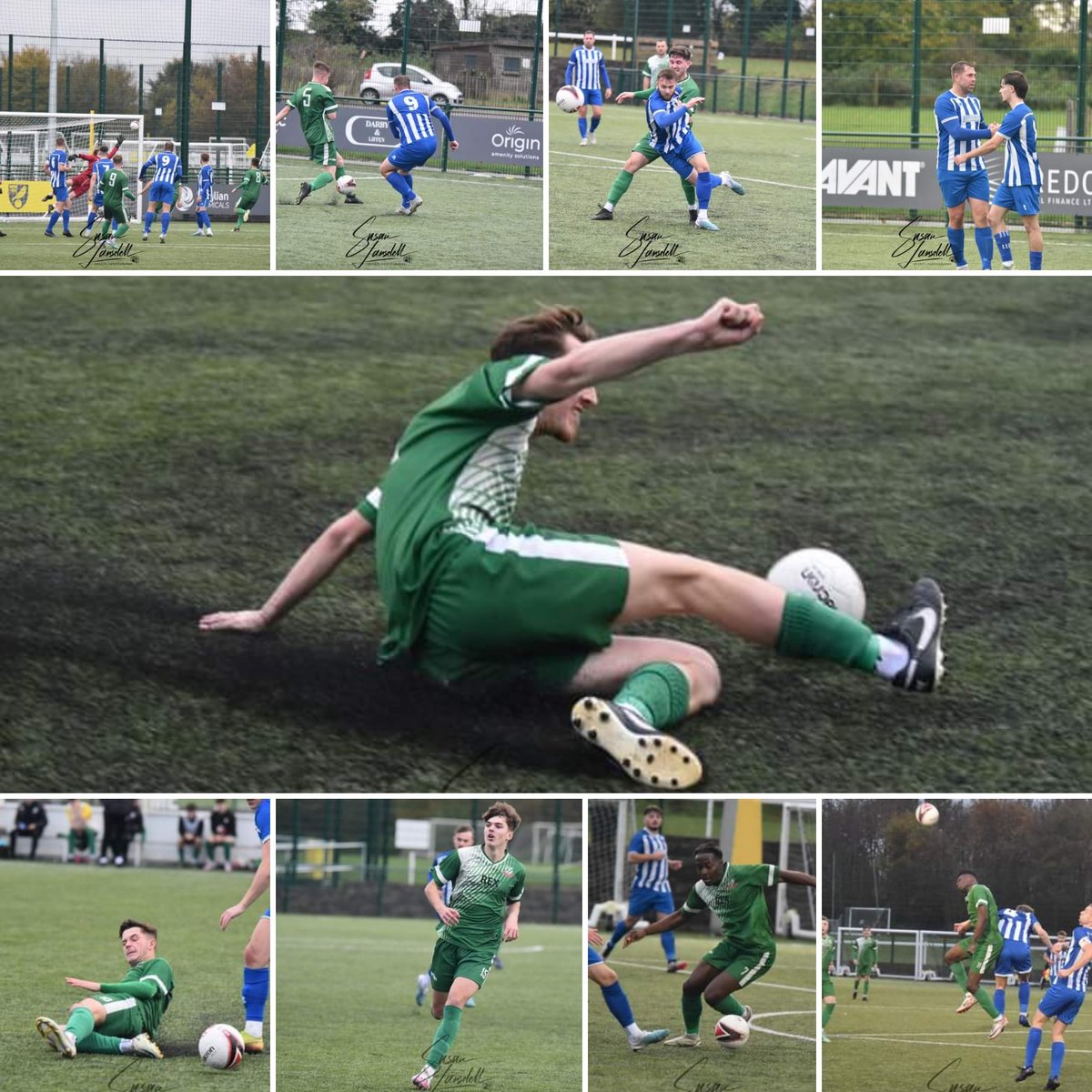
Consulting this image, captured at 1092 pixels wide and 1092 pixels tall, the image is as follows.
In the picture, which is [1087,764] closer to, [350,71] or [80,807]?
[80,807]

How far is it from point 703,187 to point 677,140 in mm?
379

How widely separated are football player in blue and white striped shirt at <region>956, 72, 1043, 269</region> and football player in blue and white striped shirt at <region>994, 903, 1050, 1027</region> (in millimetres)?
6763

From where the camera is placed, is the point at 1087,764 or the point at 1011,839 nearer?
the point at 1011,839

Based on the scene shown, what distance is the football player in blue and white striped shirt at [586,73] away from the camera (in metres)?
12.2

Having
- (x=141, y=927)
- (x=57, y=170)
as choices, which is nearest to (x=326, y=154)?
(x=57, y=170)

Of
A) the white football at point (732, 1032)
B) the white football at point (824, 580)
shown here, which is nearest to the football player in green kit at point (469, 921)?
the white football at point (732, 1032)

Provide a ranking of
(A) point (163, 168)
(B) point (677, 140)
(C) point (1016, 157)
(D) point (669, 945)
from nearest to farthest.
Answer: (D) point (669, 945)
(C) point (1016, 157)
(B) point (677, 140)
(A) point (163, 168)

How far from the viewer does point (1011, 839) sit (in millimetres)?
4199

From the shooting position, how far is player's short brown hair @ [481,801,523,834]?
4367mm

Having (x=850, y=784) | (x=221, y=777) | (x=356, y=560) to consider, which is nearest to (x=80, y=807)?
(x=221, y=777)

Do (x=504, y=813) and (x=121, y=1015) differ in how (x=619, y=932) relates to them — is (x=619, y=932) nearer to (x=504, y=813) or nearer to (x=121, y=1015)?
(x=504, y=813)

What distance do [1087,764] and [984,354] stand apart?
4834 millimetres

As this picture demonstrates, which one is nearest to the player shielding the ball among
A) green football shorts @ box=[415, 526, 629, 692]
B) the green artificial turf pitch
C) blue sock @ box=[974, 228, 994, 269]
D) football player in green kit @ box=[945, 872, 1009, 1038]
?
green football shorts @ box=[415, 526, 629, 692]

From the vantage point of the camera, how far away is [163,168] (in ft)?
34.5
